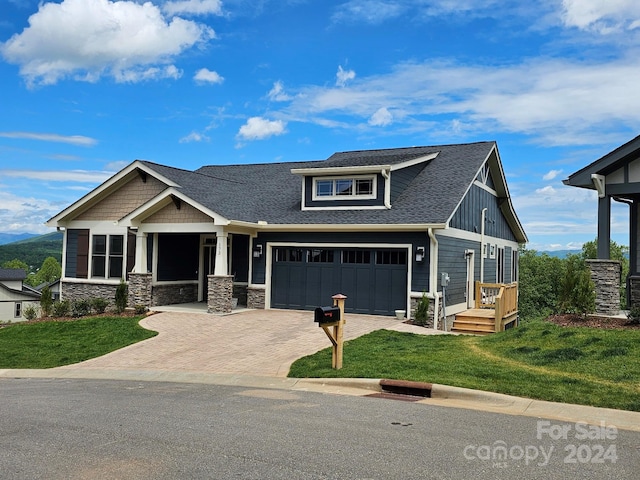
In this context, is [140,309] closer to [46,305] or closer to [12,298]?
[46,305]

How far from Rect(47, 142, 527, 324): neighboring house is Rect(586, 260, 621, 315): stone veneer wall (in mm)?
4598

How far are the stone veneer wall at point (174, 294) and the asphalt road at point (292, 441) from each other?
12202 millimetres

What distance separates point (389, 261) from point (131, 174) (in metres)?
10.5

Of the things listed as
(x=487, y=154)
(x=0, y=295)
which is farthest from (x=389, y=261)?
(x=0, y=295)

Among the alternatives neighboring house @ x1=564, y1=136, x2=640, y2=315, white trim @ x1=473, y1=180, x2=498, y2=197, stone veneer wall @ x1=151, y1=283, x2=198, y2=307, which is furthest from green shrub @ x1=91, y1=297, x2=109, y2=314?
neighboring house @ x1=564, y1=136, x2=640, y2=315

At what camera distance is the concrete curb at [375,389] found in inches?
293

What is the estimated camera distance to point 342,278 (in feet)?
62.7

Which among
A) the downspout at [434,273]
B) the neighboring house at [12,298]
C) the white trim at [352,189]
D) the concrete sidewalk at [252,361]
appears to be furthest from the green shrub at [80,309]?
the neighboring house at [12,298]

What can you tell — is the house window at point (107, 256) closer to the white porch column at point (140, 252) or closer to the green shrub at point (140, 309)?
the white porch column at point (140, 252)

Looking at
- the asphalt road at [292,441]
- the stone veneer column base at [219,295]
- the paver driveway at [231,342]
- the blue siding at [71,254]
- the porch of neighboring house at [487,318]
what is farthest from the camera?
the blue siding at [71,254]

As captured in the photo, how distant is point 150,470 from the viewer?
5.33 metres

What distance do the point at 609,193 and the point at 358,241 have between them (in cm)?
735

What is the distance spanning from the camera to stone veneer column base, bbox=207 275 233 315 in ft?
61.7

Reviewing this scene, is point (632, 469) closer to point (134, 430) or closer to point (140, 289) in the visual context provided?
point (134, 430)
